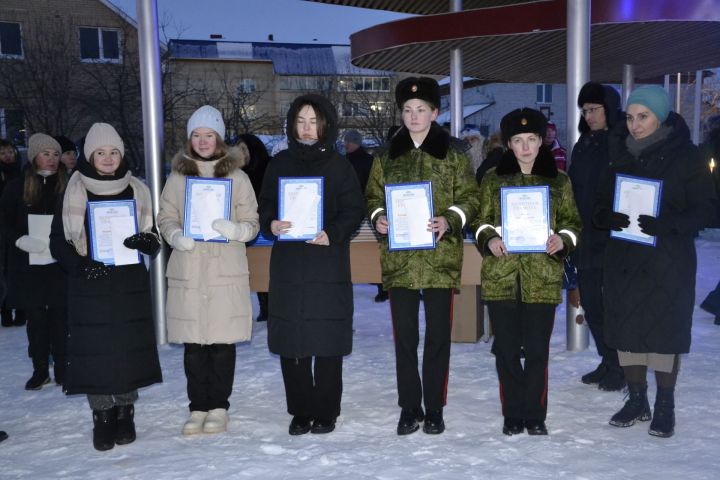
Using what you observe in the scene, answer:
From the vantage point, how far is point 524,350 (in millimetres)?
3977

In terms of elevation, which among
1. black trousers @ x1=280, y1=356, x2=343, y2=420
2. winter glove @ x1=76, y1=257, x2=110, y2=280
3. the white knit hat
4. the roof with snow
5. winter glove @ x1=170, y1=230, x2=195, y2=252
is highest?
the roof with snow

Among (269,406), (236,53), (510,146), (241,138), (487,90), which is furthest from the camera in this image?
(236,53)

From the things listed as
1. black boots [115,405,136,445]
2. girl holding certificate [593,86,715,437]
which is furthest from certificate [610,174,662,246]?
black boots [115,405,136,445]

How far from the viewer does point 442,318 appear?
13.1 feet

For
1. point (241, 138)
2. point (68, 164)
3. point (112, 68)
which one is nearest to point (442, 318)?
point (241, 138)

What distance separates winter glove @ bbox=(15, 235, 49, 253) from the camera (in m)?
5.09

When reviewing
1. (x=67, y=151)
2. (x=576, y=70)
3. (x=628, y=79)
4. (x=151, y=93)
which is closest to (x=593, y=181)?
(x=576, y=70)

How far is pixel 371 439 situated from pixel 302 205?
1.40 meters

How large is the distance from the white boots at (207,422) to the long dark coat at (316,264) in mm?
590

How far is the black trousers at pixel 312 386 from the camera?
412cm

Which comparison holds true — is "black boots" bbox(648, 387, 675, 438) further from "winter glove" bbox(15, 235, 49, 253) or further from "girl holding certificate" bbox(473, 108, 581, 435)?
"winter glove" bbox(15, 235, 49, 253)

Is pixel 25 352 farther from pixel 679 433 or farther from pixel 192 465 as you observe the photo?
pixel 679 433

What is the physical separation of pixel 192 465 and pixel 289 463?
51 centimetres

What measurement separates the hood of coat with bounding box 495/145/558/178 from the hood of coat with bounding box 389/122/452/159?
0.88 feet
